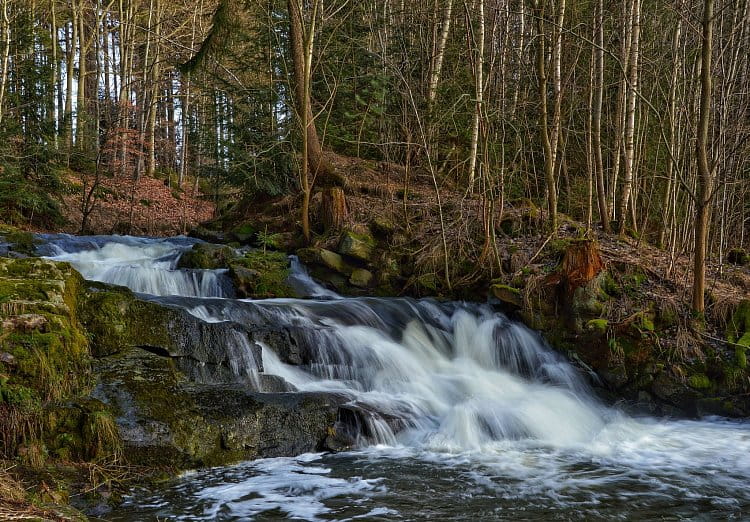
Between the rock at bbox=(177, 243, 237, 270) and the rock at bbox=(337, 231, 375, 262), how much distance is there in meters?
2.11

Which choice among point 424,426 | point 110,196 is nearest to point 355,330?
point 424,426

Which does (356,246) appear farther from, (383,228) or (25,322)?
(25,322)

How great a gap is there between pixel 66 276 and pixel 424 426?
4187mm

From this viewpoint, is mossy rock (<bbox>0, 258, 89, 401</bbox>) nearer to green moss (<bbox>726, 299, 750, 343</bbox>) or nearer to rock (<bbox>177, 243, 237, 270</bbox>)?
rock (<bbox>177, 243, 237, 270</bbox>)

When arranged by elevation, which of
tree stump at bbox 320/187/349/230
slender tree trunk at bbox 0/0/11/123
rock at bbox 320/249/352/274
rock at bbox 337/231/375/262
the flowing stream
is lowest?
the flowing stream

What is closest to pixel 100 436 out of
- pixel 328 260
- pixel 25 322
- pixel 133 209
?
pixel 25 322

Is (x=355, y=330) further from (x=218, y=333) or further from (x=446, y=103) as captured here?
(x=446, y=103)

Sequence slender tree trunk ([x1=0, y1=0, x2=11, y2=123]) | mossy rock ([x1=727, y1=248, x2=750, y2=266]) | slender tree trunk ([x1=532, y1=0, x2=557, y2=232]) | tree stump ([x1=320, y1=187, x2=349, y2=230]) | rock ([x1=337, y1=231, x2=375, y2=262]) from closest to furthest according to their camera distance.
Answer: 1. slender tree trunk ([x1=532, y1=0, x2=557, y2=232])
2. rock ([x1=337, y1=231, x2=375, y2=262])
3. mossy rock ([x1=727, y1=248, x2=750, y2=266])
4. tree stump ([x1=320, y1=187, x2=349, y2=230])
5. slender tree trunk ([x1=0, y1=0, x2=11, y2=123])

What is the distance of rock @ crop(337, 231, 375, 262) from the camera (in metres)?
10.8

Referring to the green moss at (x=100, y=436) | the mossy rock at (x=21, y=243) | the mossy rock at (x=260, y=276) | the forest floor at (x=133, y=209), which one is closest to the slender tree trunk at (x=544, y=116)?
the mossy rock at (x=260, y=276)

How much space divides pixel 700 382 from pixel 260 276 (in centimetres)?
686

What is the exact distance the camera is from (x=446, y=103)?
14828 mm

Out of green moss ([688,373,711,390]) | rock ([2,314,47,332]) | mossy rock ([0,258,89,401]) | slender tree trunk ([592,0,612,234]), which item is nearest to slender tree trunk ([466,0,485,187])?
slender tree trunk ([592,0,612,234])

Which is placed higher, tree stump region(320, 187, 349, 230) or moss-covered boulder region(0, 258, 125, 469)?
tree stump region(320, 187, 349, 230)
